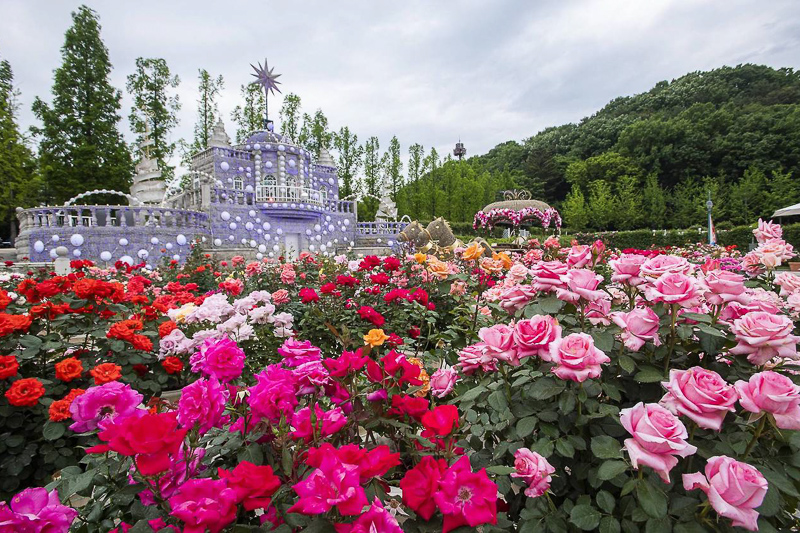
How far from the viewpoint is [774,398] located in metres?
0.91

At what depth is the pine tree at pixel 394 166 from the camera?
1238 inches

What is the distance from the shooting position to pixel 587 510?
103 cm

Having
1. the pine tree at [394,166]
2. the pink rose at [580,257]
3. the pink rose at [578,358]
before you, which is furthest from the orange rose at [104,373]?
the pine tree at [394,166]

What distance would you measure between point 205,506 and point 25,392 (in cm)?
164

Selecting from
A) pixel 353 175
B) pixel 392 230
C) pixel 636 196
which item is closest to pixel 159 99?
pixel 353 175

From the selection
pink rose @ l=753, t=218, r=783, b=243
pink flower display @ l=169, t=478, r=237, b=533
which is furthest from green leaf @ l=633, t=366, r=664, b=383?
pink rose @ l=753, t=218, r=783, b=243

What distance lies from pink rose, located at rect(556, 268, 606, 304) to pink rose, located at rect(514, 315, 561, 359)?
0.15 m

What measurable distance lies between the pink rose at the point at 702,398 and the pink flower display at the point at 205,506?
1.09 metres

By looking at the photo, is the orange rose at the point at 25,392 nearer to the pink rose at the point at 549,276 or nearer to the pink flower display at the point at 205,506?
the pink flower display at the point at 205,506

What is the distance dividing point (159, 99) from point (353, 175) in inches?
521

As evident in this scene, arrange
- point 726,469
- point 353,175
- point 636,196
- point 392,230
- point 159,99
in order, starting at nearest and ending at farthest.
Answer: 1. point 726,469
2. point 392,230
3. point 159,99
4. point 353,175
5. point 636,196

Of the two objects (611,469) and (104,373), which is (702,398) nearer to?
(611,469)

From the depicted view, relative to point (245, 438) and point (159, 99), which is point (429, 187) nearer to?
point (159, 99)

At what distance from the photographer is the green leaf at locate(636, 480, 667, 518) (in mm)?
906
